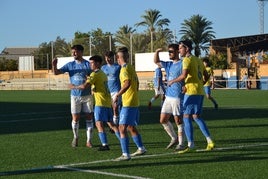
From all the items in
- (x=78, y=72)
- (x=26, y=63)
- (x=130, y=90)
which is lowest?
(x=130, y=90)

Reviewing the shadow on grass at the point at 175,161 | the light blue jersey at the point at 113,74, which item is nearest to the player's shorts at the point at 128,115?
the shadow on grass at the point at 175,161

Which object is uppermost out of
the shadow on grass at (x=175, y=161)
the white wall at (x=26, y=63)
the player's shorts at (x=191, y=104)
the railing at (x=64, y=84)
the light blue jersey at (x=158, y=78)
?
the white wall at (x=26, y=63)

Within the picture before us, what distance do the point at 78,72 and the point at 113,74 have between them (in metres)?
1.95

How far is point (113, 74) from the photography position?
13.9m

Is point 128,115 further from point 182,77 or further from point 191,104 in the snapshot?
point 191,104

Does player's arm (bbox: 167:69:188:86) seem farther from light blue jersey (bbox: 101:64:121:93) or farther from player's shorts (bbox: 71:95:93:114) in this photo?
light blue jersey (bbox: 101:64:121:93)

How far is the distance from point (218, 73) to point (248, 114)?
3943cm

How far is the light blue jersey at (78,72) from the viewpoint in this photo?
39.4 feet

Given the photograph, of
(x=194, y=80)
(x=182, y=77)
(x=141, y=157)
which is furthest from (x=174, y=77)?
(x=141, y=157)

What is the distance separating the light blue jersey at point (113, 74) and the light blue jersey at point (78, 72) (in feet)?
5.95

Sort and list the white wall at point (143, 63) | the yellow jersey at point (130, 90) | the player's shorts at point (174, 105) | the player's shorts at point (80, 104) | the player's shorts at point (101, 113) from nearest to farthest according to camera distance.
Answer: the yellow jersey at point (130, 90), the player's shorts at point (174, 105), the player's shorts at point (101, 113), the player's shorts at point (80, 104), the white wall at point (143, 63)

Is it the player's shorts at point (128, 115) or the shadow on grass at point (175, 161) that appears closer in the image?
the shadow on grass at point (175, 161)

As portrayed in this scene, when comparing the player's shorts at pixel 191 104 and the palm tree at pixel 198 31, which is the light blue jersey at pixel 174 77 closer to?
the player's shorts at pixel 191 104

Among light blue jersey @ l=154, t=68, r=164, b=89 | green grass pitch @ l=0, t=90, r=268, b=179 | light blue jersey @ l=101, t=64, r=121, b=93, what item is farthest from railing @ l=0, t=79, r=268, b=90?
light blue jersey @ l=101, t=64, r=121, b=93
